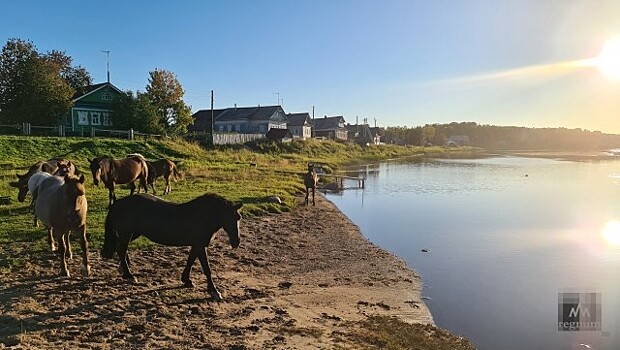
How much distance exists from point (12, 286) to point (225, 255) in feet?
15.4

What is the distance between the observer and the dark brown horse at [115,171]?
14.6 metres

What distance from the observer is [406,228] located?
18953 mm

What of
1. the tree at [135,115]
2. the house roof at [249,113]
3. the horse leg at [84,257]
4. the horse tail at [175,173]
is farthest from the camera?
the house roof at [249,113]

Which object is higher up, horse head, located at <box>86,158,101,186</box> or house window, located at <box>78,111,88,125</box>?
house window, located at <box>78,111,88,125</box>

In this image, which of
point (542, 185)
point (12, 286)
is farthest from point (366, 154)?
point (12, 286)

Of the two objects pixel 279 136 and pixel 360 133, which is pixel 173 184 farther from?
pixel 360 133

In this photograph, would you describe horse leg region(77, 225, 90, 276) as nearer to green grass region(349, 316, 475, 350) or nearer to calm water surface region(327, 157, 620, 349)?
green grass region(349, 316, 475, 350)

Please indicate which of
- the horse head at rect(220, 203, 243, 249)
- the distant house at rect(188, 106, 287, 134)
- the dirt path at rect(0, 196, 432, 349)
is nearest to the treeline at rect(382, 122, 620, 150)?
the distant house at rect(188, 106, 287, 134)

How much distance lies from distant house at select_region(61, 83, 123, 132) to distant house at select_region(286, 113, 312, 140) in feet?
118

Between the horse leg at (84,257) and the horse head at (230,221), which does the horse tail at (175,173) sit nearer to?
the horse leg at (84,257)

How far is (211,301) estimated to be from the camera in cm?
767

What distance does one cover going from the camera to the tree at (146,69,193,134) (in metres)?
50.5

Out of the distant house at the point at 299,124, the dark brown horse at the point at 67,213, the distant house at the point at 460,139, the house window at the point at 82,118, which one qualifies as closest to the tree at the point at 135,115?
the house window at the point at 82,118

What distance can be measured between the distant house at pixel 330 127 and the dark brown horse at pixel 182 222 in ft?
274
